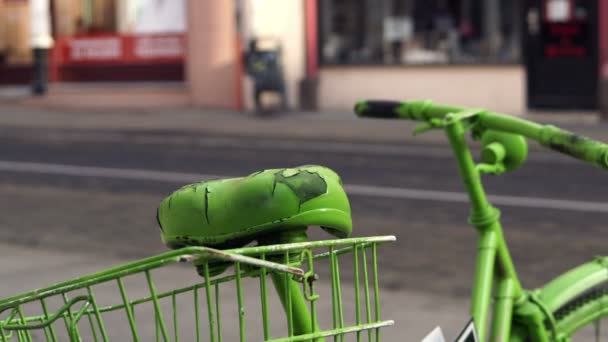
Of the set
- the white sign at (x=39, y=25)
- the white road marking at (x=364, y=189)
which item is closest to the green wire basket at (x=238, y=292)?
the white road marking at (x=364, y=189)

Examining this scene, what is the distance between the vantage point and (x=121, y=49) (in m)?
24.3

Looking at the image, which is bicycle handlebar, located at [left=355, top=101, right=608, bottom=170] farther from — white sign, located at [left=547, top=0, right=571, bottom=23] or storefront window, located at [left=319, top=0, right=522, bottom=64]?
storefront window, located at [left=319, top=0, right=522, bottom=64]

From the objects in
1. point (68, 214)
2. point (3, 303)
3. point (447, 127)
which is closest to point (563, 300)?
point (447, 127)

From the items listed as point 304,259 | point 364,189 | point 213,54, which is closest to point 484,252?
point 304,259

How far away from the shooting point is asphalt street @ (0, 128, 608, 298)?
25.1 feet

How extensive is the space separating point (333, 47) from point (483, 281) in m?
18.6

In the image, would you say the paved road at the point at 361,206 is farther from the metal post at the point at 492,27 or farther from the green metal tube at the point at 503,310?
the metal post at the point at 492,27

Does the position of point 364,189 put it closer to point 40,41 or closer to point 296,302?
point 296,302

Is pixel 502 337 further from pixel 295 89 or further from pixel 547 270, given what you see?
pixel 295 89

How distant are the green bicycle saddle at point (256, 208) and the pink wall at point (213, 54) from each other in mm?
19816

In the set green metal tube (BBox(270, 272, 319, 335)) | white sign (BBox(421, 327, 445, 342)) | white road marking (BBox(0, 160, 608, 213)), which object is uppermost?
green metal tube (BBox(270, 272, 319, 335))

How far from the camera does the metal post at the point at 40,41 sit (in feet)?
78.4

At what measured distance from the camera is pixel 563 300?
2861 mm

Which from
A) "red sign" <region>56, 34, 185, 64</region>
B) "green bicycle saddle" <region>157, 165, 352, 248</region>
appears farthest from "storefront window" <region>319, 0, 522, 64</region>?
"green bicycle saddle" <region>157, 165, 352, 248</region>
